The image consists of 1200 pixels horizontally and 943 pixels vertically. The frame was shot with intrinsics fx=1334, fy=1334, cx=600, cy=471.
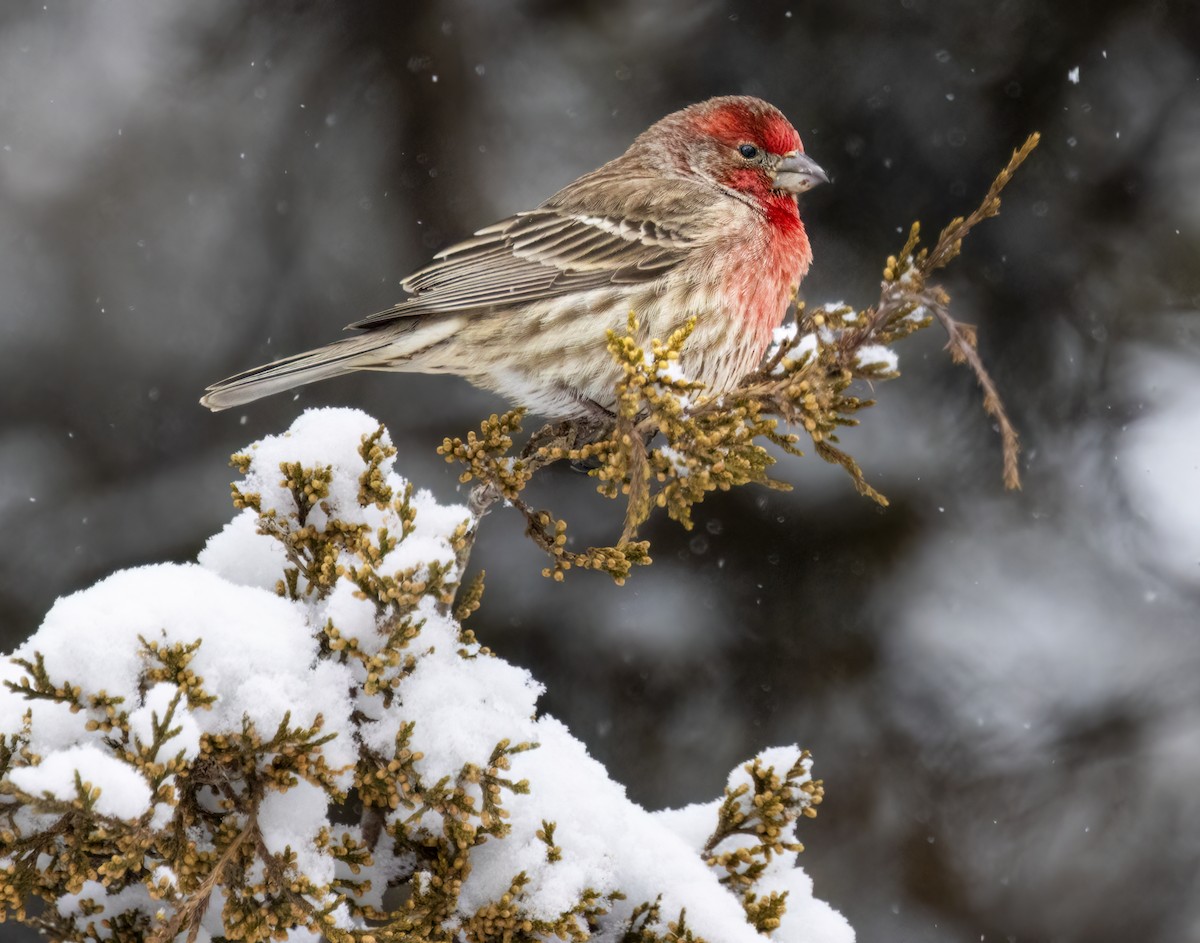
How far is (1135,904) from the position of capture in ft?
17.4

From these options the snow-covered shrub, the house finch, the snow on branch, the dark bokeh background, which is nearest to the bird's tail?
the house finch

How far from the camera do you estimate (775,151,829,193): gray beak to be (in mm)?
4109

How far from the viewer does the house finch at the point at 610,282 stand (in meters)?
3.89

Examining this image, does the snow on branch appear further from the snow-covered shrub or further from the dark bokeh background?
the dark bokeh background

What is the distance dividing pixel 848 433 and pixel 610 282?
1739mm

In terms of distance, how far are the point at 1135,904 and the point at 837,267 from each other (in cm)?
281

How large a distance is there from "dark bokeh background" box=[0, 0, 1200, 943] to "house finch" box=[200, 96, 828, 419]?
1220 millimetres

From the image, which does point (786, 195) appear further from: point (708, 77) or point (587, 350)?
point (708, 77)

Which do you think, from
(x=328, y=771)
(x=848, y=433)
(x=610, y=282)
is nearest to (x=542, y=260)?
(x=610, y=282)

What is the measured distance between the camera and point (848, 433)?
547 centimetres

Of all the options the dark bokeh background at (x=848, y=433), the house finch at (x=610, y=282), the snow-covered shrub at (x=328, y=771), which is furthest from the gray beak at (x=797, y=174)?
the snow-covered shrub at (x=328, y=771)

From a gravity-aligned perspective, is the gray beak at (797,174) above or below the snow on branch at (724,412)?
above

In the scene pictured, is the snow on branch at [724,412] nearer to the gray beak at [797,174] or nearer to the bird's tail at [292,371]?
the bird's tail at [292,371]

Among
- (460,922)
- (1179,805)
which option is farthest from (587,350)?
(1179,805)
